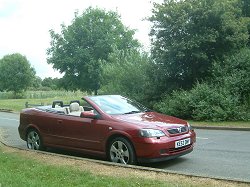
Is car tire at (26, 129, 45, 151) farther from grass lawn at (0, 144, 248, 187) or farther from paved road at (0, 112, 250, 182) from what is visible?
paved road at (0, 112, 250, 182)

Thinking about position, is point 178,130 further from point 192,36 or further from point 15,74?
point 15,74

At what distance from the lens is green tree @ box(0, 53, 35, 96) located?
3716 inches

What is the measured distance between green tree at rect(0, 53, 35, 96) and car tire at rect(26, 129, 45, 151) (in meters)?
86.5

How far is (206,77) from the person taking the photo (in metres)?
22.7

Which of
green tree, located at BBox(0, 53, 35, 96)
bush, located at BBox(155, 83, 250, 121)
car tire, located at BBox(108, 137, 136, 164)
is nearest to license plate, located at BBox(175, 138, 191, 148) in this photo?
car tire, located at BBox(108, 137, 136, 164)

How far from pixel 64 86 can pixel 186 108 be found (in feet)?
107

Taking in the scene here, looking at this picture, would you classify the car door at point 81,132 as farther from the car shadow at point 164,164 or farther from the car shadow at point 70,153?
the car shadow at point 164,164

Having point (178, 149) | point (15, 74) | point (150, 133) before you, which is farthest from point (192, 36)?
point (15, 74)

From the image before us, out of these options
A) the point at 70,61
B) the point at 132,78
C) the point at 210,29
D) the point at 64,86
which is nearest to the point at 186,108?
the point at 210,29

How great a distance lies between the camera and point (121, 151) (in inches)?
323

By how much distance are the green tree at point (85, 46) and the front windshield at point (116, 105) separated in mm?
35895

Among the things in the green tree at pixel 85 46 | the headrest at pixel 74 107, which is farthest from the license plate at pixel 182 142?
the green tree at pixel 85 46

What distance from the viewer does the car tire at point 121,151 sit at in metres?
8.02

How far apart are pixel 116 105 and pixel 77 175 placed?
2.67m
